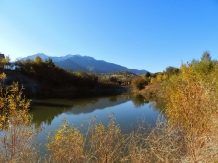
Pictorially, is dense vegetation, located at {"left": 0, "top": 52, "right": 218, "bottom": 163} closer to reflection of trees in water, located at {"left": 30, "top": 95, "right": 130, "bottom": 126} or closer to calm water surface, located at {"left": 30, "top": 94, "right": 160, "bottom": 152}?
calm water surface, located at {"left": 30, "top": 94, "right": 160, "bottom": 152}

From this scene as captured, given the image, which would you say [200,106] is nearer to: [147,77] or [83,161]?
[83,161]

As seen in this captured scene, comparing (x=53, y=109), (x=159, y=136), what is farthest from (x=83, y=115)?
(x=159, y=136)

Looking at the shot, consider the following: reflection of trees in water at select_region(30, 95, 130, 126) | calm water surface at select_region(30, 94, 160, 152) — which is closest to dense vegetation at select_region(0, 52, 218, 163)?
calm water surface at select_region(30, 94, 160, 152)

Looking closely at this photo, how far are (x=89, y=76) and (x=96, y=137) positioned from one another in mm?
43598

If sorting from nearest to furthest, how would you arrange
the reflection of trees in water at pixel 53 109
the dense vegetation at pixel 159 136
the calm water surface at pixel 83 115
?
the dense vegetation at pixel 159 136 < the calm water surface at pixel 83 115 < the reflection of trees in water at pixel 53 109

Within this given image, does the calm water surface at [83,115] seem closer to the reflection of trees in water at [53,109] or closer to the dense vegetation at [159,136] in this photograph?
the reflection of trees in water at [53,109]

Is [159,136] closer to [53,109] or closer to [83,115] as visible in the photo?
[83,115]

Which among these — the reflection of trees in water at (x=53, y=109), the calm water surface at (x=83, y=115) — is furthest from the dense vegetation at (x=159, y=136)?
the reflection of trees in water at (x=53, y=109)

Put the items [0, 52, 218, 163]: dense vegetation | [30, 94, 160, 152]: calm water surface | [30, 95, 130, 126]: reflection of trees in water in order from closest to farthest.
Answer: [0, 52, 218, 163]: dense vegetation → [30, 94, 160, 152]: calm water surface → [30, 95, 130, 126]: reflection of trees in water

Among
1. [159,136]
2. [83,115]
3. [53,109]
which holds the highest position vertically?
[159,136]

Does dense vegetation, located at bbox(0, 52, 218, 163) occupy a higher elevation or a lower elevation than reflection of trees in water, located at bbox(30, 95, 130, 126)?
higher

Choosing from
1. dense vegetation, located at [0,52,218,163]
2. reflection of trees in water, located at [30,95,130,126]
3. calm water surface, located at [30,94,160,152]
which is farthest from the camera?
reflection of trees in water, located at [30,95,130,126]

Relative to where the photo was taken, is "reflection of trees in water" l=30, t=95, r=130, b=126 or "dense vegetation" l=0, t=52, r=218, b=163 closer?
"dense vegetation" l=0, t=52, r=218, b=163

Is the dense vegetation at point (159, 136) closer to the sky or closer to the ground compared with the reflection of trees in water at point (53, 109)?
closer to the sky
